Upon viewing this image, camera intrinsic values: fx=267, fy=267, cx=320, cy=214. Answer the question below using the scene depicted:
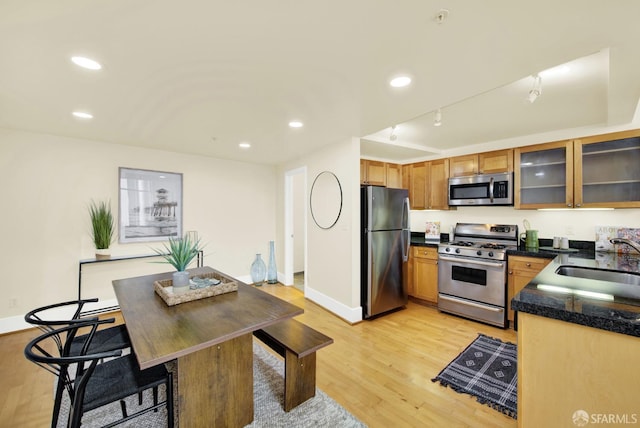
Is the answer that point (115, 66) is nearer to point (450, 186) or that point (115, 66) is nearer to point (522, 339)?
point (522, 339)

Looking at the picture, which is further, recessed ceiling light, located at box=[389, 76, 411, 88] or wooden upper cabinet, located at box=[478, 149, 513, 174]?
wooden upper cabinet, located at box=[478, 149, 513, 174]

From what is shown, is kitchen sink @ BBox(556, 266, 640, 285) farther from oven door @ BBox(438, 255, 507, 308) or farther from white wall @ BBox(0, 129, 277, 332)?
white wall @ BBox(0, 129, 277, 332)

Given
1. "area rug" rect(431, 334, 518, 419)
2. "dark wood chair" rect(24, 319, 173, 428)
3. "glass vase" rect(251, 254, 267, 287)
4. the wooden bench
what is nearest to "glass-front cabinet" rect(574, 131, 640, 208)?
"area rug" rect(431, 334, 518, 419)

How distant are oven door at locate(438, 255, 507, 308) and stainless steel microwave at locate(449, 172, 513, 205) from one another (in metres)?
0.86

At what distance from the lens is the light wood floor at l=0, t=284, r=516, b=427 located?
181 centimetres

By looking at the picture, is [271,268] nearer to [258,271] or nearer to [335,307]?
[258,271]

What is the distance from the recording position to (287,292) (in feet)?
14.9

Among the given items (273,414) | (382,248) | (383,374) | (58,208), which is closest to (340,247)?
(382,248)

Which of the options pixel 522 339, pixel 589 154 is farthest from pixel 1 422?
pixel 589 154

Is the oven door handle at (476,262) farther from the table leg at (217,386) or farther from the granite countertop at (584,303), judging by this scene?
the table leg at (217,386)

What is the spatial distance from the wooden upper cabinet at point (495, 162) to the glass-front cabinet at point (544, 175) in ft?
0.24

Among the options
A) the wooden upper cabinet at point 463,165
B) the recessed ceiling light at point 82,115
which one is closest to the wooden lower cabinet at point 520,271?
the wooden upper cabinet at point 463,165

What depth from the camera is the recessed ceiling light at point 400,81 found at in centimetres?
183

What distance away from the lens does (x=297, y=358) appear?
190cm
